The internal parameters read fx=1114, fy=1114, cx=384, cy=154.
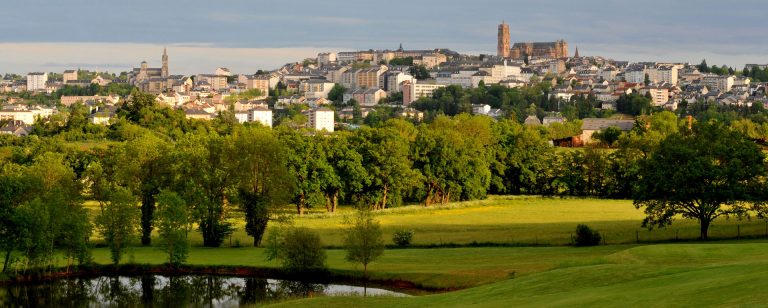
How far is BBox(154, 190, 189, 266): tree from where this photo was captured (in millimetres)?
49219

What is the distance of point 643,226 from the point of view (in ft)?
173

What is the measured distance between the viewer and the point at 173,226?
164 ft

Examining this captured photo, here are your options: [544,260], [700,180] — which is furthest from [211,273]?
[700,180]

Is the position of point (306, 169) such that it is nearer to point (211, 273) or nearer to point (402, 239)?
point (402, 239)

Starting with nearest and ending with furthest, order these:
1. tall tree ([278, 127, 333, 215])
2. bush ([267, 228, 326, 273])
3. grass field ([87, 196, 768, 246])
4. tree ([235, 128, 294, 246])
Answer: bush ([267, 228, 326, 273]), grass field ([87, 196, 768, 246]), tree ([235, 128, 294, 246]), tall tree ([278, 127, 333, 215])

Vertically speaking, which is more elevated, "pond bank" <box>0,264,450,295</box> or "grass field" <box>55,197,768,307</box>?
"grass field" <box>55,197,768,307</box>

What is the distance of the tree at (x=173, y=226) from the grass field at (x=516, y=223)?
5713 mm

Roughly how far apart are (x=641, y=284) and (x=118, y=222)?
2765 cm

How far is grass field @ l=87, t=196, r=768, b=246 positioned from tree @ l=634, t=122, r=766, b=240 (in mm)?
1108

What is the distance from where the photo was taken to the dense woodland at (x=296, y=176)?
5075 cm

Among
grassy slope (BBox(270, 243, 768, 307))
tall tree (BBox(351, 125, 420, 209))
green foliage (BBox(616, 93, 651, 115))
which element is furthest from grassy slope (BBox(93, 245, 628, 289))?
green foliage (BBox(616, 93, 651, 115))

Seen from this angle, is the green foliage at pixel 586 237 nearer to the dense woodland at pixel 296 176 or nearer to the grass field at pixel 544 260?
the grass field at pixel 544 260

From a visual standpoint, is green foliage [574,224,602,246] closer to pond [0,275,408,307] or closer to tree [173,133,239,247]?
pond [0,275,408,307]

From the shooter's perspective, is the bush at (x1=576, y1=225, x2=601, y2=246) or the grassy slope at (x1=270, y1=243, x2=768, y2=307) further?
the bush at (x1=576, y1=225, x2=601, y2=246)
